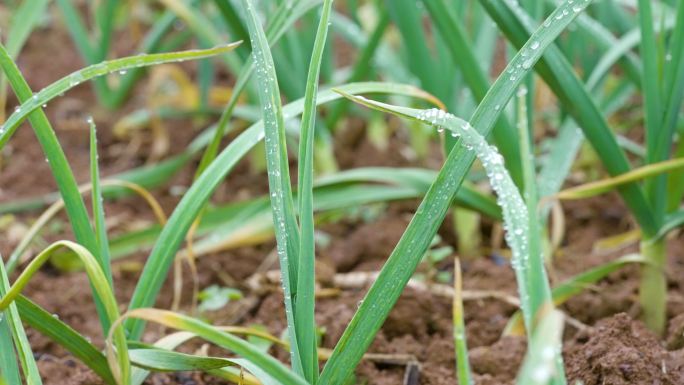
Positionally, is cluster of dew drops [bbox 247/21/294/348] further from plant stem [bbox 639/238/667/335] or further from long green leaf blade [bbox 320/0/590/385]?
plant stem [bbox 639/238/667/335]

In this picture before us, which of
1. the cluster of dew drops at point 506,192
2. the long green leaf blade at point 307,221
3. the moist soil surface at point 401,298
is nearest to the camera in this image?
the cluster of dew drops at point 506,192

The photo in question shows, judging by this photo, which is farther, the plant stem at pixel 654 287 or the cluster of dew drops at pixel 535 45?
the plant stem at pixel 654 287

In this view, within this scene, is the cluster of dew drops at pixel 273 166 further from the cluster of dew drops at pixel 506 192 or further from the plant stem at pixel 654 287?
the plant stem at pixel 654 287

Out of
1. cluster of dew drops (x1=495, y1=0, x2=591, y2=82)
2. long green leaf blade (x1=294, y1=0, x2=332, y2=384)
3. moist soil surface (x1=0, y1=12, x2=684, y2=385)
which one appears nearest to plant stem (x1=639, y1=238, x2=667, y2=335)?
moist soil surface (x1=0, y1=12, x2=684, y2=385)

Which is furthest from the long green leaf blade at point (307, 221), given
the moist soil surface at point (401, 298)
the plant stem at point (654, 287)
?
the plant stem at point (654, 287)

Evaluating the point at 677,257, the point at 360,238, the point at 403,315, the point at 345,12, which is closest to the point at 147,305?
the point at 403,315

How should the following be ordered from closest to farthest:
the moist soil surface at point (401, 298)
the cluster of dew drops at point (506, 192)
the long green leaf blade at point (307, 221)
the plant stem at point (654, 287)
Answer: the cluster of dew drops at point (506, 192)
the long green leaf blade at point (307, 221)
the moist soil surface at point (401, 298)
the plant stem at point (654, 287)
